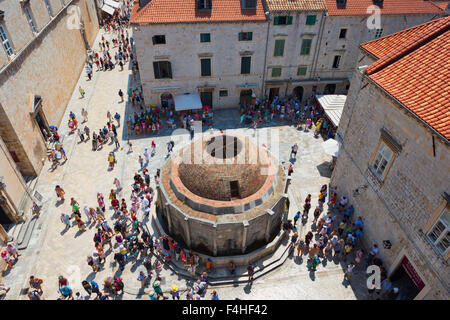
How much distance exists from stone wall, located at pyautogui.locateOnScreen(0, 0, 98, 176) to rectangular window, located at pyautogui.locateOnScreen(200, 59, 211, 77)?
13.8 meters

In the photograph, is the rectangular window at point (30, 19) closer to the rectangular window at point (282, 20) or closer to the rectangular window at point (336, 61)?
the rectangular window at point (282, 20)

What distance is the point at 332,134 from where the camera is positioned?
85.4 ft

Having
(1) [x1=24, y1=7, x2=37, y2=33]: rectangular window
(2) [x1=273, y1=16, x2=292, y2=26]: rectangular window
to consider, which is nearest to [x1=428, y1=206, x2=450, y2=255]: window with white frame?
(2) [x1=273, y1=16, x2=292, y2=26]: rectangular window

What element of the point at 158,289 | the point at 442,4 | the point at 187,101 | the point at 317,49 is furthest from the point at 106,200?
the point at 442,4

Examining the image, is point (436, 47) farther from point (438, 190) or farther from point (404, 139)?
point (438, 190)

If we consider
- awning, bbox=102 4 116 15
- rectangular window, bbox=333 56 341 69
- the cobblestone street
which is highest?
rectangular window, bbox=333 56 341 69

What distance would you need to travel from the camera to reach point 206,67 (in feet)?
90.0

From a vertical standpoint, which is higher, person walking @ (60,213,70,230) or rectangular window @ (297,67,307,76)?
rectangular window @ (297,67,307,76)

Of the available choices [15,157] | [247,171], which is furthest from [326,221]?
[15,157]

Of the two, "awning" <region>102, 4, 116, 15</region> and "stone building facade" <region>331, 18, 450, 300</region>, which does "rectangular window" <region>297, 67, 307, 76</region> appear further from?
"awning" <region>102, 4, 116, 15</region>

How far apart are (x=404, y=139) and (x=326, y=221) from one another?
269 inches

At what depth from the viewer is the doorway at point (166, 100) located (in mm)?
28688

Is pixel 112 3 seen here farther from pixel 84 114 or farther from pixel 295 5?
pixel 295 5

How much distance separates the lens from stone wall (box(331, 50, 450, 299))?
12.2 metres
